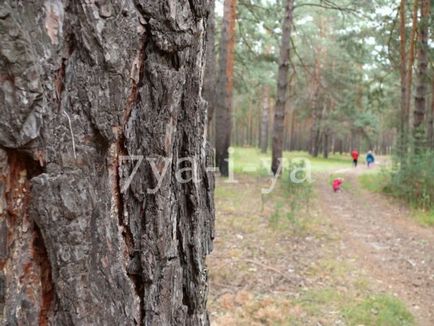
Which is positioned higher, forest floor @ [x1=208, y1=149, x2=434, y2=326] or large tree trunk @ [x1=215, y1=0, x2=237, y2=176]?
large tree trunk @ [x1=215, y1=0, x2=237, y2=176]

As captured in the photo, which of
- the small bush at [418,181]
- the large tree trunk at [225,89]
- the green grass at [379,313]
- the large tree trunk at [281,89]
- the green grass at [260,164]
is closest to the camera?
the green grass at [379,313]

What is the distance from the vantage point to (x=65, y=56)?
125 cm

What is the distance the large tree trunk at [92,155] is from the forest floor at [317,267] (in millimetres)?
2738

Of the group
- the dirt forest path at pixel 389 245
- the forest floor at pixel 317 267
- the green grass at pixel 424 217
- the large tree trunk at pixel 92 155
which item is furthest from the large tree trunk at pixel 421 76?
the large tree trunk at pixel 92 155

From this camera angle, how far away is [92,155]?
4.36 ft

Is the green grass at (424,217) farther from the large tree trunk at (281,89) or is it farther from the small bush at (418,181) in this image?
the large tree trunk at (281,89)

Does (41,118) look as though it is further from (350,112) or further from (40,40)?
(350,112)

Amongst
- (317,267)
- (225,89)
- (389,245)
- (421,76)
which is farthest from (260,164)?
(317,267)

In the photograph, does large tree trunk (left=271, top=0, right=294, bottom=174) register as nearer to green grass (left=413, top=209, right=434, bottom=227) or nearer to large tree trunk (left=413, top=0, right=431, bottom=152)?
large tree trunk (left=413, top=0, right=431, bottom=152)

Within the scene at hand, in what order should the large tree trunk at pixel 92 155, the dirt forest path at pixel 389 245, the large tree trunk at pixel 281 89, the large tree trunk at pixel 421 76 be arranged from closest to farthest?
the large tree trunk at pixel 92 155 → the dirt forest path at pixel 389 245 → the large tree trunk at pixel 421 76 → the large tree trunk at pixel 281 89

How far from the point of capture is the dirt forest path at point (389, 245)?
524 centimetres

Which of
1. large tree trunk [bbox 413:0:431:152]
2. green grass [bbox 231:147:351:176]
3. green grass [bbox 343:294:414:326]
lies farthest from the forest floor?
large tree trunk [bbox 413:0:431:152]

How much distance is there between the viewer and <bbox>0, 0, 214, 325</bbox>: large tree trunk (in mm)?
1190

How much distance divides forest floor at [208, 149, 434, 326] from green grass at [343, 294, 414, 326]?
10 millimetres
